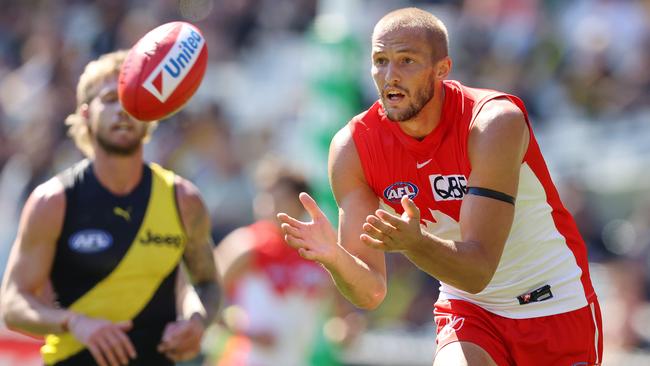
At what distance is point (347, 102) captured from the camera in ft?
28.8

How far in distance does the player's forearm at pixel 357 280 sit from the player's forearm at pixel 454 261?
14.5 inches

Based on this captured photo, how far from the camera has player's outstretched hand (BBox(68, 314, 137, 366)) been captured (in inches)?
216

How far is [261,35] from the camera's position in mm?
13578

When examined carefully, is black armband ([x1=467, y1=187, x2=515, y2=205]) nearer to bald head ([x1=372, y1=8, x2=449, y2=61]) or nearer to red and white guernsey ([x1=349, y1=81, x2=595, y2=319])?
red and white guernsey ([x1=349, y1=81, x2=595, y2=319])

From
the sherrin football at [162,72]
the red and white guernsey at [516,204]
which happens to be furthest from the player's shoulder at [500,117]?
the sherrin football at [162,72]

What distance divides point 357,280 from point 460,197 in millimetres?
601

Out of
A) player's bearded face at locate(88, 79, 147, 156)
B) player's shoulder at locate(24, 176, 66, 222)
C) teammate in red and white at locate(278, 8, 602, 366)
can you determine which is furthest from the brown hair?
teammate in red and white at locate(278, 8, 602, 366)

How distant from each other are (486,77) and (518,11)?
1.08 meters

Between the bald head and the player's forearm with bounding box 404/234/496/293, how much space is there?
96 centimetres

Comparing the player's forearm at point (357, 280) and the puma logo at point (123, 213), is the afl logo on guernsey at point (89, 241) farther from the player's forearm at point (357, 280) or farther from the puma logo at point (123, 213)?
the player's forearm at point (357, 280)

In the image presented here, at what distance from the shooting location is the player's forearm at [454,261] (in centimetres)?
442

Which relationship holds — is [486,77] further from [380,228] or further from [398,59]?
[380,228]

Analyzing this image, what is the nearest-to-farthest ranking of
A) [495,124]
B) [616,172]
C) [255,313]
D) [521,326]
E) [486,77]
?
[495,124] < [521,326] < [255,313] < [616,172] < [486,77]

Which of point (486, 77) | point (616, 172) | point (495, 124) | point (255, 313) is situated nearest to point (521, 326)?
point (495, 124)
